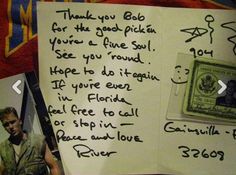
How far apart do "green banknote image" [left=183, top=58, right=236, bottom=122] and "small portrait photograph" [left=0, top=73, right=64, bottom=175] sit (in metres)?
0.20

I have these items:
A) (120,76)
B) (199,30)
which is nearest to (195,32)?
(199,30)

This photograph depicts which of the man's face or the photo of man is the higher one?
the man's face

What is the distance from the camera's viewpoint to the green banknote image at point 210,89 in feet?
2.08

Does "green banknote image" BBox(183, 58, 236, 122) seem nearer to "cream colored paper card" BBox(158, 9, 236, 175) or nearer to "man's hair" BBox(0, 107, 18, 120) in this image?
"cream colored paper card" BBox(158, 9, 236, 175)

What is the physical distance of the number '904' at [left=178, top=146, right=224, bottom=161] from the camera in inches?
25.4

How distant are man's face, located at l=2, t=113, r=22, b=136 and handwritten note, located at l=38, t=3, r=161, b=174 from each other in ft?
0.15

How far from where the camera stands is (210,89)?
0.64 m

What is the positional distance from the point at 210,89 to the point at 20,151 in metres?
0.28

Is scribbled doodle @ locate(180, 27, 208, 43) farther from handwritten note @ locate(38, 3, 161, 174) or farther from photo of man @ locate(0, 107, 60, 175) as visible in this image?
photo of man @ locate(0, 107, 60, 175)

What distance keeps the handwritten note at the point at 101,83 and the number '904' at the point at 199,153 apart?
0.14 ft

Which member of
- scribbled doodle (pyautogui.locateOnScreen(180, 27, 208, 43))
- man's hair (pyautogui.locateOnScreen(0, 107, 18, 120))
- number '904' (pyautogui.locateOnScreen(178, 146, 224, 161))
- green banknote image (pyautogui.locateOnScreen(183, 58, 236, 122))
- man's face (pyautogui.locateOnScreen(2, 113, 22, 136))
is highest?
scribbled doodle (pyautogui.locateOnScreen(180, 27, 208, 43))

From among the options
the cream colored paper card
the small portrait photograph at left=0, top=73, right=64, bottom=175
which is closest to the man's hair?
the small portrait photograph at left=0, top=73, right=64, bottom=175

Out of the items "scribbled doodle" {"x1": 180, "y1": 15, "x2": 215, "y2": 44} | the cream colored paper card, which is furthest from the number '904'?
"scribbled doodle" {"x1": 180, "y1": 15, "x2": 215, "y2": 44}

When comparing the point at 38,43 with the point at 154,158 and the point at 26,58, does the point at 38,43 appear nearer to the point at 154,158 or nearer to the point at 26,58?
the point at 26,58
